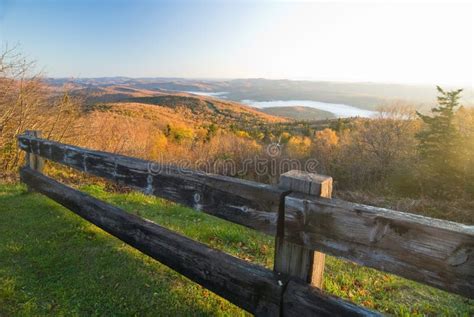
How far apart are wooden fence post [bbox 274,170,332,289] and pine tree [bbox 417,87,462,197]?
17.7 meters

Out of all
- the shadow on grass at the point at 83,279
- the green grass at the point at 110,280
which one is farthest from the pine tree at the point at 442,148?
the shadow on grass at the point at 83,279

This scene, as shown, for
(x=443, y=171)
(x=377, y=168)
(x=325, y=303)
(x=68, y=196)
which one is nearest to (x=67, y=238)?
(x=68, y=196)

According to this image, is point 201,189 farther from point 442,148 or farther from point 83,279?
point 442,148

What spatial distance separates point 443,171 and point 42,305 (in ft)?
62.3

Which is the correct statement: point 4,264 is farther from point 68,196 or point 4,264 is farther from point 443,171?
point 443,171

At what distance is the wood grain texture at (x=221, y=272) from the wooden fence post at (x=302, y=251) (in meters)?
0.08

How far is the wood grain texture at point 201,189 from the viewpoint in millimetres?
2271

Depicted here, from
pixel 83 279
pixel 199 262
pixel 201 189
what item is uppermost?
pixel 201 189

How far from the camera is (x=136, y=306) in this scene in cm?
299

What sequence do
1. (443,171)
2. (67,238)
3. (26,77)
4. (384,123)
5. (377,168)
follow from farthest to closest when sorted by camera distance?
1. (384,123)
2. (377,168)
3. (443,171)
4. (26,77)
5. (67,238)

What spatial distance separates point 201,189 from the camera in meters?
2.64

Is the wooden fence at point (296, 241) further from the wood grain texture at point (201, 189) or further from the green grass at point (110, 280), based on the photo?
the green grass at point (110, 280)

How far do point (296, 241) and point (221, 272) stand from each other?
0.75 metres

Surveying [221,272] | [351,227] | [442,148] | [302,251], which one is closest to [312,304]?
[302,251]
